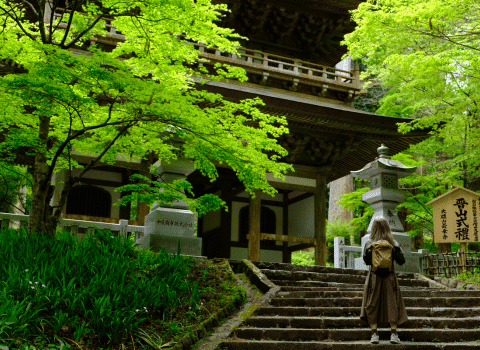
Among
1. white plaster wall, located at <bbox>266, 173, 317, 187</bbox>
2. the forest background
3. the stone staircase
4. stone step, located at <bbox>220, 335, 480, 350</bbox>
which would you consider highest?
the forest background

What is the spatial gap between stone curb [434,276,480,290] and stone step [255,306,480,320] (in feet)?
7.36

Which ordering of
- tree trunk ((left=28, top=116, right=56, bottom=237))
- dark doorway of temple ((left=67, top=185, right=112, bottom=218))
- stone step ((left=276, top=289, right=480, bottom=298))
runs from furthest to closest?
dark doorway of temple ((left=67, top=185, right=112, bottom=218))
stone step ((left=276, top=289, right=480, bottom=298))
tree trunk ((left=28, top=116, right=56, bottom=237))

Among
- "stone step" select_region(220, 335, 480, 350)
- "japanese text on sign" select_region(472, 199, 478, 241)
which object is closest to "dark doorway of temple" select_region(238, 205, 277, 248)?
"japanese text on sign" select_region(472, 199, 478, 241)

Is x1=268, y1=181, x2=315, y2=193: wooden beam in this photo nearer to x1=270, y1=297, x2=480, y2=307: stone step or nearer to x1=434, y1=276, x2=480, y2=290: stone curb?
x1=434, y1=276, x2=480, y2=290: stone curb

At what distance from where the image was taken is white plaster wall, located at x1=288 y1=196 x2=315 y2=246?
1524cm

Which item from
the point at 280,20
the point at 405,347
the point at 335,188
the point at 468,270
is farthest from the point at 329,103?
the point at 335,188

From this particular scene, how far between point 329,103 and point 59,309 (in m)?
11.7

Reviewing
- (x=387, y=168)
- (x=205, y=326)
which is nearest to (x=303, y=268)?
(x=387, y=168)

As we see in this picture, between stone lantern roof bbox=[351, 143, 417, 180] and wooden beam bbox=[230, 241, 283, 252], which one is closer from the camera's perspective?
stone lantern roof bbox=[351, 143, 417, 180]

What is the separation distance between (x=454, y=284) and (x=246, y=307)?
208 inches

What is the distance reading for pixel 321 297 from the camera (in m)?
7.55

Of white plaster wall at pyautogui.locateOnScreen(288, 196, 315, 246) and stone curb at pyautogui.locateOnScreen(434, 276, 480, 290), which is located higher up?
white plaster wall at pyautogui.locateOnScreen(288, 196, 315, 246)

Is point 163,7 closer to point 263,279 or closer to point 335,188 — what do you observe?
point 263,279

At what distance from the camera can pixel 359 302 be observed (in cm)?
715
